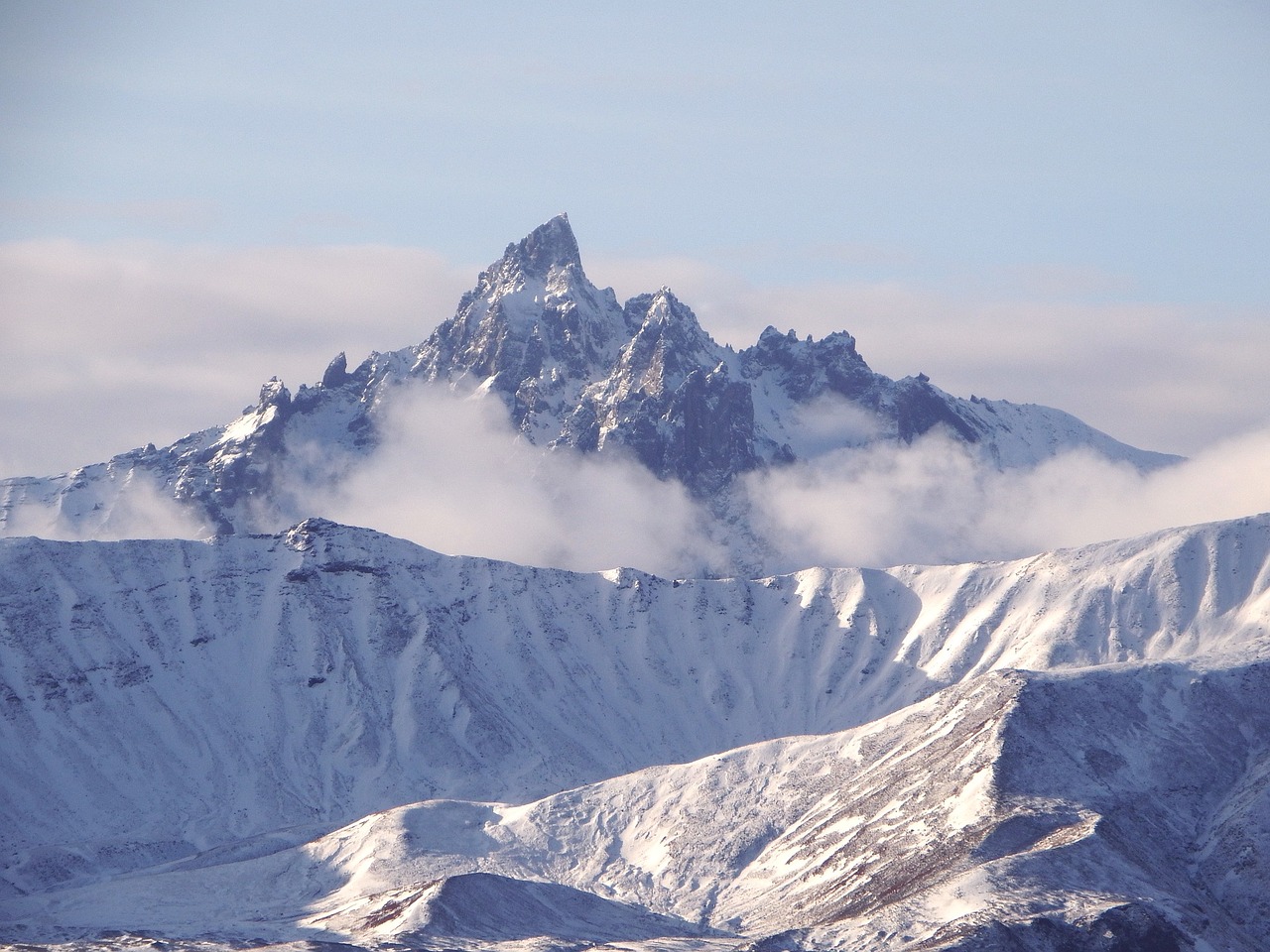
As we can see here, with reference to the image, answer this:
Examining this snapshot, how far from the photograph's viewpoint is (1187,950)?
199875 mm

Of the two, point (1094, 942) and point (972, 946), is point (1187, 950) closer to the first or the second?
point (1094, 942)

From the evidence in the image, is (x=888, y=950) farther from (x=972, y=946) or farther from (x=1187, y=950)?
(x=1187, y=950)

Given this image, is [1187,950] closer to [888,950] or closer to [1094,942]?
[1094,942]

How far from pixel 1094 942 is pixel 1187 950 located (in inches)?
377

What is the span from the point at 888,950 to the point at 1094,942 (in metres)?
17.4

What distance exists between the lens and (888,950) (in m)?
198

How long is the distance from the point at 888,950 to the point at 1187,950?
26019 mm

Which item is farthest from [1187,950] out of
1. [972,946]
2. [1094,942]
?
[972,946]

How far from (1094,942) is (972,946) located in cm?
1213

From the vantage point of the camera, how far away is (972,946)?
191250 mm

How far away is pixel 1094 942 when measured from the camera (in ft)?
644

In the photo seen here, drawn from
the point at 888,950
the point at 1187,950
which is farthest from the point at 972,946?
the point at 1187,950
